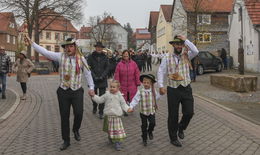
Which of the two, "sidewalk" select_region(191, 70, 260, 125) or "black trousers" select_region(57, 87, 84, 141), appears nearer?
"black trousers" select_region(57, 87, 84, 141)

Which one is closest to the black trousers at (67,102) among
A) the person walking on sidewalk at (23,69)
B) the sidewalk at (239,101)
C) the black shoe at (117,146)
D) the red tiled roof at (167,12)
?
the black shoe at (117,146)

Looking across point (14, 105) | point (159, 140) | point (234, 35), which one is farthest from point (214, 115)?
point (234, 35)

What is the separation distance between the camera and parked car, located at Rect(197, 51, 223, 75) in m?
24.0

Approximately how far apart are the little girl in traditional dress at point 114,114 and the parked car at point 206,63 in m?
18.2

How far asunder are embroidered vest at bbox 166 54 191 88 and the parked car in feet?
58.4

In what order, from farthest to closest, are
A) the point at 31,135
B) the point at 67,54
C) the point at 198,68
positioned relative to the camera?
the point at 198,68
the point at 31,135
the point at 67,54

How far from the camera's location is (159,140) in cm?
670

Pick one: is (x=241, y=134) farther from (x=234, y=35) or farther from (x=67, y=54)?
(x=234, y=35)

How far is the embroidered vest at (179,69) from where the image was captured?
20.4 ft

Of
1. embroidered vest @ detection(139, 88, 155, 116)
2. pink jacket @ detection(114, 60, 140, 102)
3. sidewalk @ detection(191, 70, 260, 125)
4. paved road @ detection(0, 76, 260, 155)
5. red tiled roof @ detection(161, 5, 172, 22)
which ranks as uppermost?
red tiled roof @ detection(161, 5, 172, 22)

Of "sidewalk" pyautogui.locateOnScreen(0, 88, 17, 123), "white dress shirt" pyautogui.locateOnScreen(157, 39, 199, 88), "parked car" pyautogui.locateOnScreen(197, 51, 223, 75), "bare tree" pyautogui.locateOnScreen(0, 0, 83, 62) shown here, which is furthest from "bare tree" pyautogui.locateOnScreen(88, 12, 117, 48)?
"white dress shirt" pyautogui.locateOnScreen(157, 39, 199, 88)

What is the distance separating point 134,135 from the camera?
23.4 ft

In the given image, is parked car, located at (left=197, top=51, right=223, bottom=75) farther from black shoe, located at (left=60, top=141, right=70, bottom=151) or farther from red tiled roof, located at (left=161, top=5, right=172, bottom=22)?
red tiled roof, located at (left=161, top=5, right=172, bottom=22)

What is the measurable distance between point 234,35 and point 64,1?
17366 millimetres
